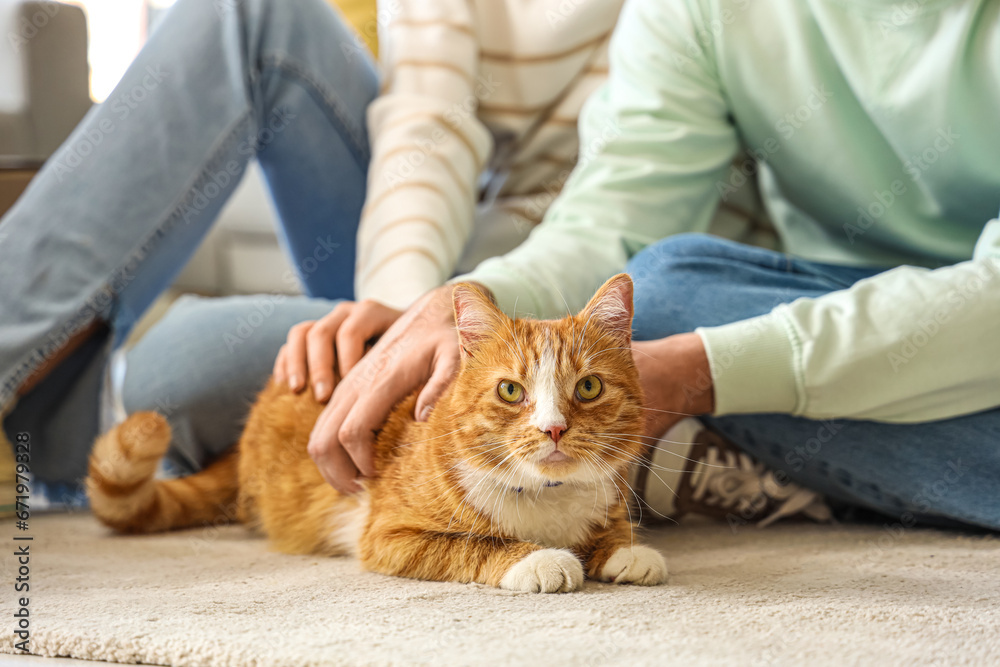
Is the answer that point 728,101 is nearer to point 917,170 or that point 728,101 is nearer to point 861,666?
point 917,170

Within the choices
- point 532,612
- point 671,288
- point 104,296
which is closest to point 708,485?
point 671,288

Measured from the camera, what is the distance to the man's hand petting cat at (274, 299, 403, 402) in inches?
43.6

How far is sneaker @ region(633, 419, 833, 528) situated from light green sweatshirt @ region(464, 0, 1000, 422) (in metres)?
0.14

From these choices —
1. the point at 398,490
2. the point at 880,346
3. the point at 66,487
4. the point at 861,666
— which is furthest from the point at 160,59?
the point at 861,666

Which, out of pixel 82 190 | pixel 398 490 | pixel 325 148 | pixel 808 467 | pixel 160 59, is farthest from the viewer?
pixel 325 148

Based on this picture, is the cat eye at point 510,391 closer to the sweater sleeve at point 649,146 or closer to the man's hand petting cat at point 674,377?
the man's hand petting cat at point 674,377

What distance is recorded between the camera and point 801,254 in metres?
1.51

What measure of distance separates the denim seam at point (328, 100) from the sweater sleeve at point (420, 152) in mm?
42

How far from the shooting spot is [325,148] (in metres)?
1.64

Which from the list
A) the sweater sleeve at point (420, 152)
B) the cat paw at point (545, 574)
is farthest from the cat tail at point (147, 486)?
the cat paw at point (545, 574)

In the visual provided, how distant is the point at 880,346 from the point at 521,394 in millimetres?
536

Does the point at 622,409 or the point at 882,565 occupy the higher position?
the point at 622,409

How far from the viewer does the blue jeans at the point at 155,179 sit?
125cm

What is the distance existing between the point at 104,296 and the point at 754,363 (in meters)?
1.07
